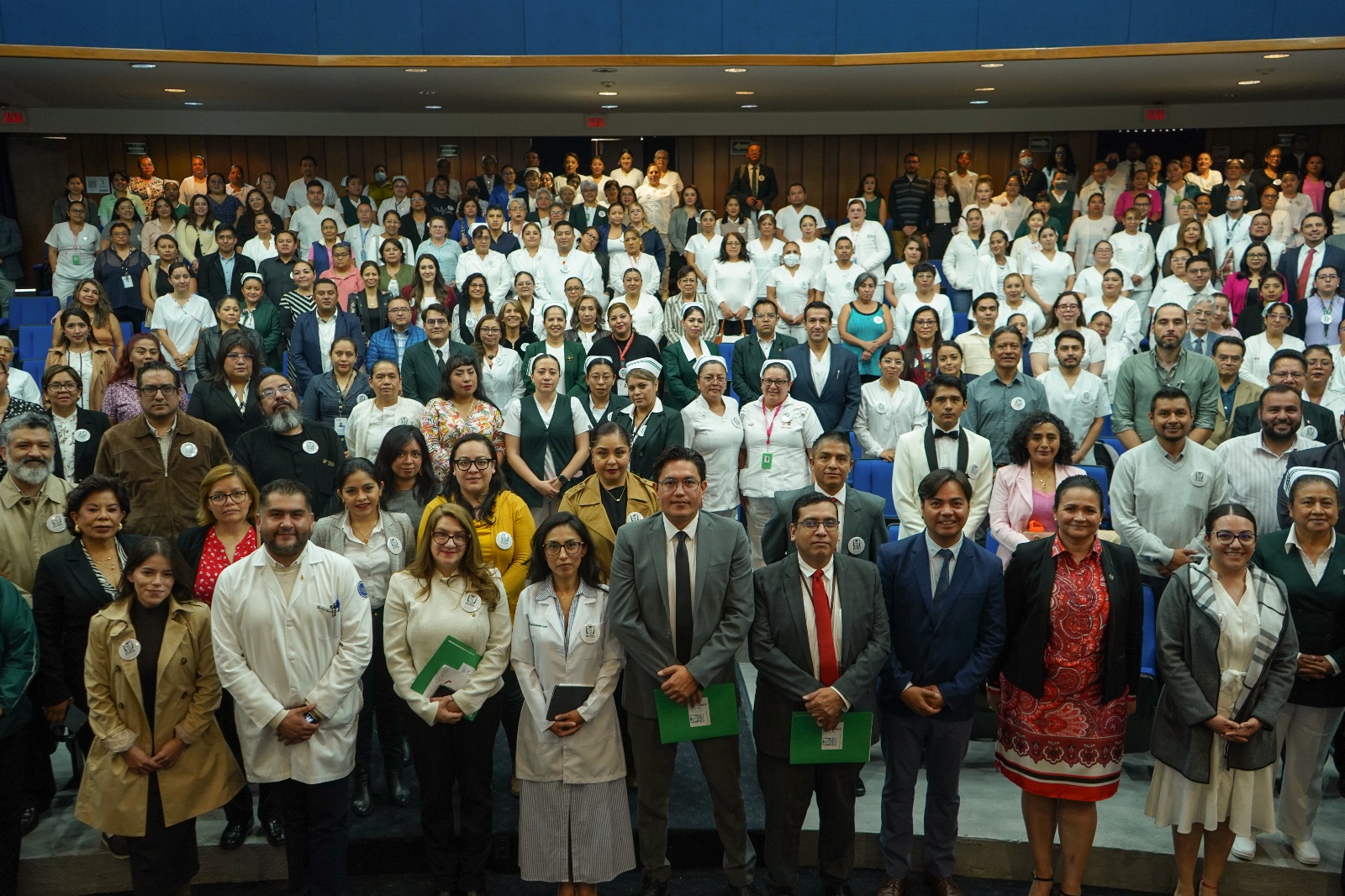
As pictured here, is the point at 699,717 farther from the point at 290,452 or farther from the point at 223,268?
the point at 223,268

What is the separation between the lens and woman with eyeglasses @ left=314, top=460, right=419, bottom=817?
360 centimetres

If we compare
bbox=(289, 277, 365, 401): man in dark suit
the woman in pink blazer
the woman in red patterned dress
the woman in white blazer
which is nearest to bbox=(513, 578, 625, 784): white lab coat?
the woman in white blazer

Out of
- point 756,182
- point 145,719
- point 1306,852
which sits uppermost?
point 756,182

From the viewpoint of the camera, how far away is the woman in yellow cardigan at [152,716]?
314cm

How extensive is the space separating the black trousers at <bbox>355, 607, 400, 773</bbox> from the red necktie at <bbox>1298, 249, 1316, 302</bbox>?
6813 mm

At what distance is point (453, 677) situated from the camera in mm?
3252

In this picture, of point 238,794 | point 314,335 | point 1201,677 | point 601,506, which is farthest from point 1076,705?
point 314,335

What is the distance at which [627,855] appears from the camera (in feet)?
11.0

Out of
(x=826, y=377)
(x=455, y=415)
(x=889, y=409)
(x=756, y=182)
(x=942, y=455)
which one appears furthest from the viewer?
(x=756, y=182)

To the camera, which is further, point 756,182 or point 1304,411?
point 756,182

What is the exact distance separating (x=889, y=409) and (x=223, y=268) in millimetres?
5213

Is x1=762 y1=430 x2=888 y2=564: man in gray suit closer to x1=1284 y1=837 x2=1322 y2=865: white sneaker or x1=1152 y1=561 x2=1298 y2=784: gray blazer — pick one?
x1=1152 y1=561 x2=1298 y2=784: gray blazer

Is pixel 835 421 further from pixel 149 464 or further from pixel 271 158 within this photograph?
pixel 271 158

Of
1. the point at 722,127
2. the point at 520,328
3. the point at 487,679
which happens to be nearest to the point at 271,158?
the point at 722,127
